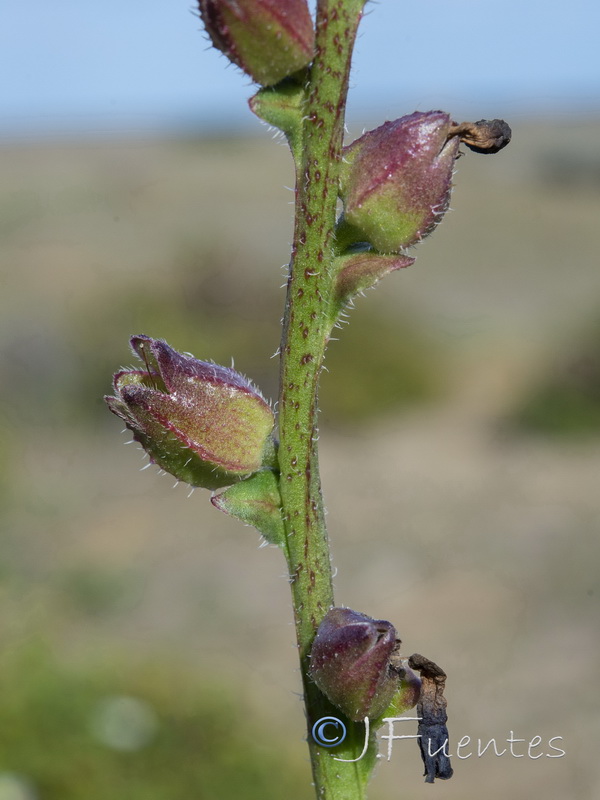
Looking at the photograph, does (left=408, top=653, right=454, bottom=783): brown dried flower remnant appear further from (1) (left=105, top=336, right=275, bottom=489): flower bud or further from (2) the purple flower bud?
(2) the purple flower bud

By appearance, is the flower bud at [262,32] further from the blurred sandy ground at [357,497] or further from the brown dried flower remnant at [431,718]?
the blurred sandy ground at [357,497]

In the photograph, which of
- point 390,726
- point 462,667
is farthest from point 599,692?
point 390,726

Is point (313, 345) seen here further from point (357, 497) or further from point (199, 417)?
point (357, 497)

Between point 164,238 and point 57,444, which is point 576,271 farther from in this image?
point 57,444

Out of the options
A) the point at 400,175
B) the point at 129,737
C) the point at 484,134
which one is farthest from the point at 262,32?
the point at 129,737

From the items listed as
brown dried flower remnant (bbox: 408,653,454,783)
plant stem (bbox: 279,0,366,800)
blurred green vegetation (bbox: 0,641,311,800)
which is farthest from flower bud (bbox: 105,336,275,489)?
blurred green vegetation (bbox: 0,641,311,800)
